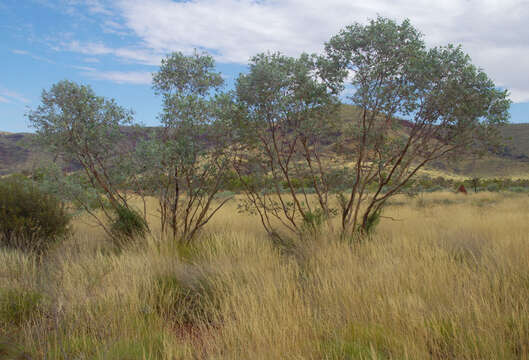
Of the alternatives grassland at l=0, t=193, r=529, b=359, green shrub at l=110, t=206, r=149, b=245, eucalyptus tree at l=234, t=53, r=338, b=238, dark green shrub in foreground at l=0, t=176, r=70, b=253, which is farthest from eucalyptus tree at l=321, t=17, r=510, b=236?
dark green shrub in foreground at l=0, t=176, r=70, b=253

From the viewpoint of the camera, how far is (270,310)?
137 inches

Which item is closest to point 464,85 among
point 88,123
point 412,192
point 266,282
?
point 412,192

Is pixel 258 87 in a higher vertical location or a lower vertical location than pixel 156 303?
higher

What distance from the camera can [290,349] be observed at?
9.85 ft

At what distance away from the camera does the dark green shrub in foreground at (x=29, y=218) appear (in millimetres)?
7008

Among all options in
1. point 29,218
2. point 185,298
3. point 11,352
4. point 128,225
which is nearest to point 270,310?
point 185,298

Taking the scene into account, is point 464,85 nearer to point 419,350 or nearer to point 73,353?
point 419,350

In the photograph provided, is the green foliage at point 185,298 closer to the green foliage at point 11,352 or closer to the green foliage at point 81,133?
the green foliage at point 11,352

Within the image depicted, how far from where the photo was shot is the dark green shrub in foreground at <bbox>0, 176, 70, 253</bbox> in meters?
7.01

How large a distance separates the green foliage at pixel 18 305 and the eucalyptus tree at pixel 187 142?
9.71ft

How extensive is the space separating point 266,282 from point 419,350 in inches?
79.9

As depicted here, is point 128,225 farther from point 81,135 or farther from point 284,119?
point 284,119

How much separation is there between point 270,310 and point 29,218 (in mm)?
6161

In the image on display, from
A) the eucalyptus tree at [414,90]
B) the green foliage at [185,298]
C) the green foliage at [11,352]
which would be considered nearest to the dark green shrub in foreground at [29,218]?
the green foliage at [185,298]
